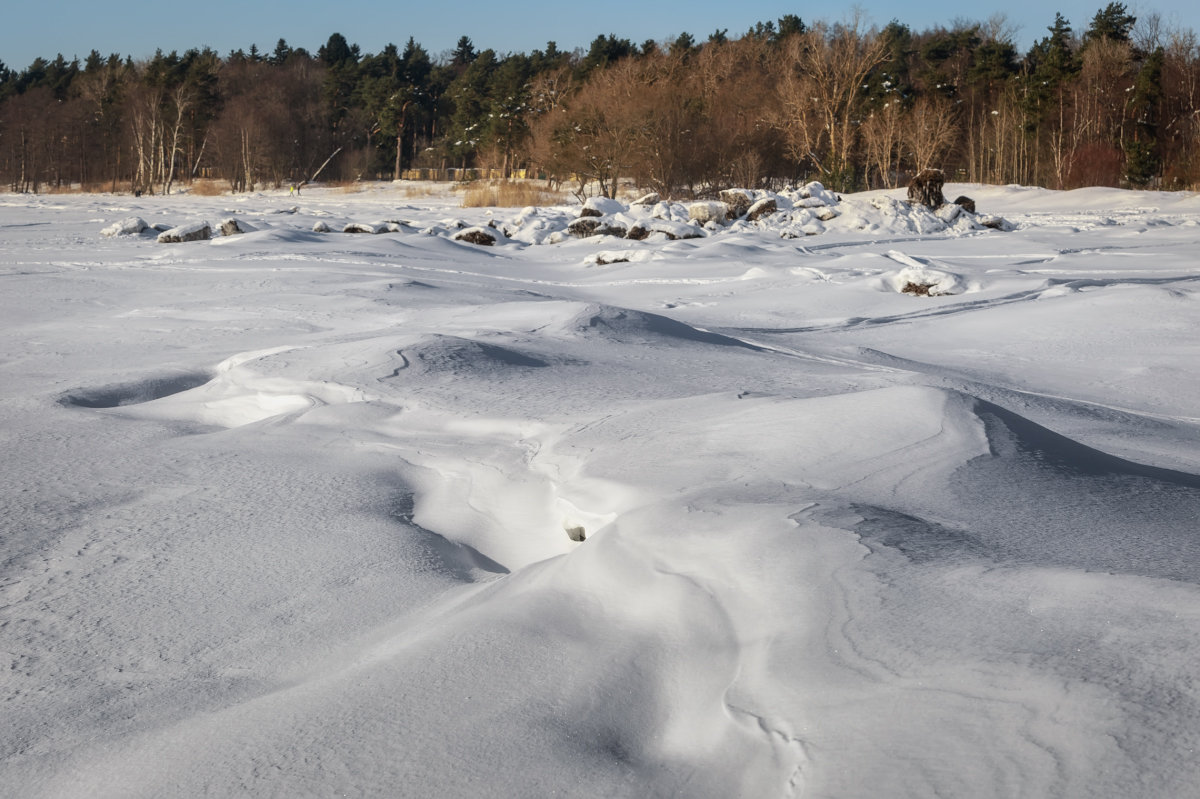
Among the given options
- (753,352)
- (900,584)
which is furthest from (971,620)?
(753,352)

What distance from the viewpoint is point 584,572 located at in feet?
6.29

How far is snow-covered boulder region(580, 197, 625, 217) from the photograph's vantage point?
1424 centimetres

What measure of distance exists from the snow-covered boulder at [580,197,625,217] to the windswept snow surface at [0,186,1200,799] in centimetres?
937

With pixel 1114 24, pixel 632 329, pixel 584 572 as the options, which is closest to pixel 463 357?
pixel 632 329

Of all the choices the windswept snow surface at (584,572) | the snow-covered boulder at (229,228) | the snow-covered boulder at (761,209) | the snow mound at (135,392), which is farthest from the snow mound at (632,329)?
the snow-covered boulder at (761,209)

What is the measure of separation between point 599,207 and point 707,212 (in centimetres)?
161

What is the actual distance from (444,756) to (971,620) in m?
0.83

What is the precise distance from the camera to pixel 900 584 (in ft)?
5.52

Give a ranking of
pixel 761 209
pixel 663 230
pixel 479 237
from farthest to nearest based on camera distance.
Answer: pixel 761 209, pixel 663 230, pixel 479 237

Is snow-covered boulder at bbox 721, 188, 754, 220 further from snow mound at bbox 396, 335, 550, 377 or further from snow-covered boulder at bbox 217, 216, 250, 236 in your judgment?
snow mound at bbox 396, 335, 550, 377

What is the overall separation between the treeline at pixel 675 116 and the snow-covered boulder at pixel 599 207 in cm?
1073

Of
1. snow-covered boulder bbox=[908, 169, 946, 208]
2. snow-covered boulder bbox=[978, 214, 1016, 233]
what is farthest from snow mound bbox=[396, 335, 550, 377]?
snow-covered boulder bbox=[908, 169, 946, 208]

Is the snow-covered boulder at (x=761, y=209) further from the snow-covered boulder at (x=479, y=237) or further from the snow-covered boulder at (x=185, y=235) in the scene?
the snow-covered boulder at (x=185, y=235)

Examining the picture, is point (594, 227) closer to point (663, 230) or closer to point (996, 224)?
point (663, 230)
